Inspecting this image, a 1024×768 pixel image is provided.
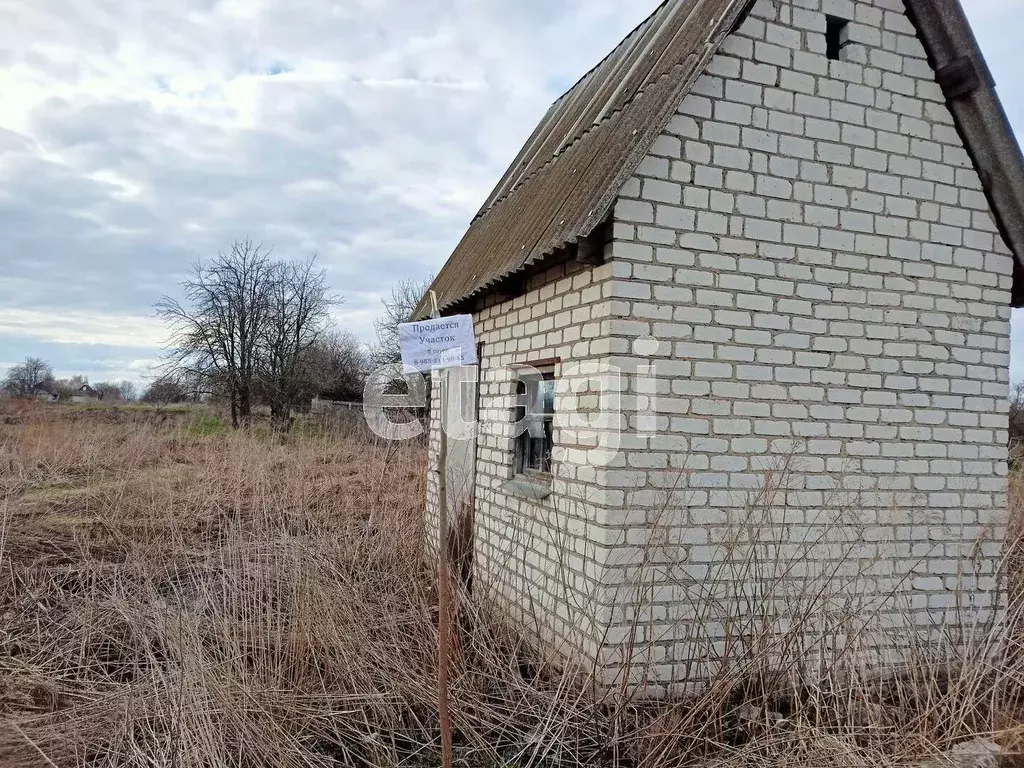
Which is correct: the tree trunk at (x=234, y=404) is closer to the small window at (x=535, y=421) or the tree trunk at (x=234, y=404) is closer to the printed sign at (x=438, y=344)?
the small window at (x=535, y=421)

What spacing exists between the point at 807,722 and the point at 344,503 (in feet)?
23.0

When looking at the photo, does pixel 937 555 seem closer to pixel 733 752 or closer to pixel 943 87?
pixel 733 752

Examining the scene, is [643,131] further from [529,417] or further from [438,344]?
[529,417]

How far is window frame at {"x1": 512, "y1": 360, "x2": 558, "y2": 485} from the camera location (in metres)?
5.06

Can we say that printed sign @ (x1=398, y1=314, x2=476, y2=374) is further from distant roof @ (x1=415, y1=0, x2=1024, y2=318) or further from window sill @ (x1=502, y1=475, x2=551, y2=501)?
window sill @ (x1=502, y1=475, x2=551, y2=501)

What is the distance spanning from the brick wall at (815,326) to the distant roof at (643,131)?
0.15 m

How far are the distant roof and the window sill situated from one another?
157 centimetres

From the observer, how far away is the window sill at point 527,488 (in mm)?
4863

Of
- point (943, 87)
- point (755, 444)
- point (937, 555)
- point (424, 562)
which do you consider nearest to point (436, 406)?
point (424, 562)

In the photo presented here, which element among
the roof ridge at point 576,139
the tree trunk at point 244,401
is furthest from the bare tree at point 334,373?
the roof ridge at point 576,139

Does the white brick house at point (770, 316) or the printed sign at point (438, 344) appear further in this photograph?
the white brick house at point (770, 316)

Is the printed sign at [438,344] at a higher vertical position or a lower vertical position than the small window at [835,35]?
lower

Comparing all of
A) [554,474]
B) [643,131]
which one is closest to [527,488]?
[554,474]

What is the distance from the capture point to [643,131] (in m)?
3.91
